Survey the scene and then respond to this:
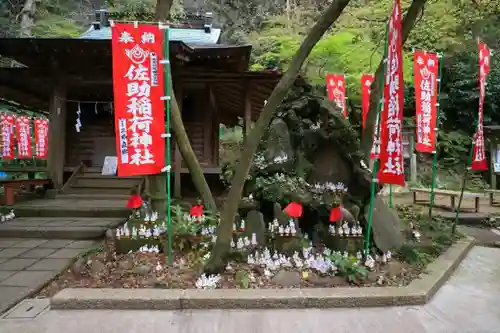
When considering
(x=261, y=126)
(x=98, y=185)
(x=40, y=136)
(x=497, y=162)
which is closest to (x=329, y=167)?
(x=261, y=126)

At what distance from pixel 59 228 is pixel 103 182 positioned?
3568mm

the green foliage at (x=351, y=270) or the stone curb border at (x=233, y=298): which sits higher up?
the green foliage at (x=351, y=270)

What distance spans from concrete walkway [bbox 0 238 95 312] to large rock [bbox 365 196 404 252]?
431 cm

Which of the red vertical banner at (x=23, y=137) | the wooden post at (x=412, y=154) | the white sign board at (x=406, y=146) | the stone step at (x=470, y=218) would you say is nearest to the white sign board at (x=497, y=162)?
the wooden post at (x=412, y=154)

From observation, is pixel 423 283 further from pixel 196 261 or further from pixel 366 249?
pixel 196 261

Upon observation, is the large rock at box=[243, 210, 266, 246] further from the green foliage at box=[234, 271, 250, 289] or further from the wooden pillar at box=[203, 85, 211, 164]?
the wooden pillar at box=[203, 85, 211, 164]

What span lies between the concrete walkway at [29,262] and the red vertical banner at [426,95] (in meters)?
6.10

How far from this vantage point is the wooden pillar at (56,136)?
947 cm

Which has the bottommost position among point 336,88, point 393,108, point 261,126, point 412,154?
point 412,154

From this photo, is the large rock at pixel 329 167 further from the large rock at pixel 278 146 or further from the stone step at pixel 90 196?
the stone step at pixel 90 196

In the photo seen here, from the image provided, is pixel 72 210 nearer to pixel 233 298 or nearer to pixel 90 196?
pixel 90 196

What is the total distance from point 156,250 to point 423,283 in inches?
134

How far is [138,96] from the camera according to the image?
14.9 feet

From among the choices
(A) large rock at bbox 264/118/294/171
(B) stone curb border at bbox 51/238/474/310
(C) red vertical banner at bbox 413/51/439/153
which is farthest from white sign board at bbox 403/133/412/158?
(B) stone curb border at bbox 51/238/474/310
